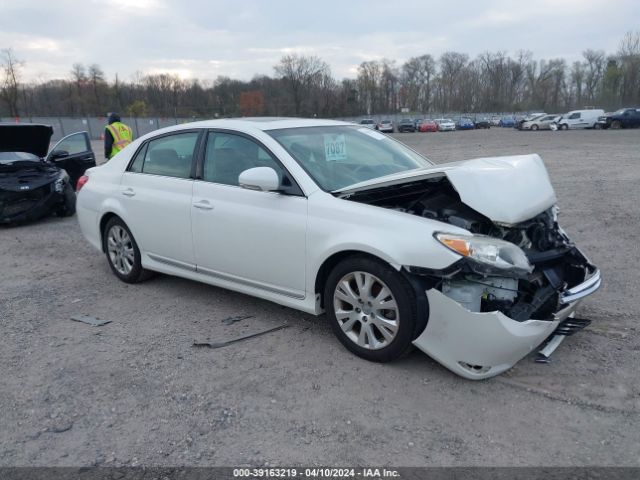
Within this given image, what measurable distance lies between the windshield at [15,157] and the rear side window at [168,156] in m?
4.72

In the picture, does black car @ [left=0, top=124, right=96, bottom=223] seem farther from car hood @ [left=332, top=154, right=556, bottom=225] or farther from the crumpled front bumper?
the crumpled front bumper

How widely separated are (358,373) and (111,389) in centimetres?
162

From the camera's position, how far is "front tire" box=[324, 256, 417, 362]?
328cm

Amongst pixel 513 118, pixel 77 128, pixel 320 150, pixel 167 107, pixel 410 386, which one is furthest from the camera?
pixel 167 107

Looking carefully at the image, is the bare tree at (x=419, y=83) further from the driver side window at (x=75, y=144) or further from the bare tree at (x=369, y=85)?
the driver side window at (x=75, y=144)

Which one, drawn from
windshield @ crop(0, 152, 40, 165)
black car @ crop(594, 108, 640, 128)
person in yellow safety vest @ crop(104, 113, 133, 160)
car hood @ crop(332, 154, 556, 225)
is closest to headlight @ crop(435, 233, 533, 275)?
car hood @ crop(332, 154, 556, 225)

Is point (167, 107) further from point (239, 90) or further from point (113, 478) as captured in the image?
point (113, 478)

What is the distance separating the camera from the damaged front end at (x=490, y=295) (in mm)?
3105

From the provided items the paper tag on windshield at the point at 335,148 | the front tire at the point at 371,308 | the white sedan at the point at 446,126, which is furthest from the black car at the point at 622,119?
the front tire at the point at 371,308

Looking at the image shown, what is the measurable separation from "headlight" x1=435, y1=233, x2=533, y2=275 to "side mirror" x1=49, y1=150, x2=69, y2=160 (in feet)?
28.4

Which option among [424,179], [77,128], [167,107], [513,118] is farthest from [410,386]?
[167,107]

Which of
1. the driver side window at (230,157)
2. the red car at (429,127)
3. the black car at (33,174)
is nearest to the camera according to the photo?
the driver side window at (230,157)

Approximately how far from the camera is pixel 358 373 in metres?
3.46

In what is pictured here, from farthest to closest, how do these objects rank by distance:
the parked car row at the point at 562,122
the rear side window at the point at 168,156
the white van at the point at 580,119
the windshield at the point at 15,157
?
the white van at the point at 580,119 < the parked car row at the point at 562,122 < the windshield at the point at 15,157 < the rear side window at the point at 168,156
